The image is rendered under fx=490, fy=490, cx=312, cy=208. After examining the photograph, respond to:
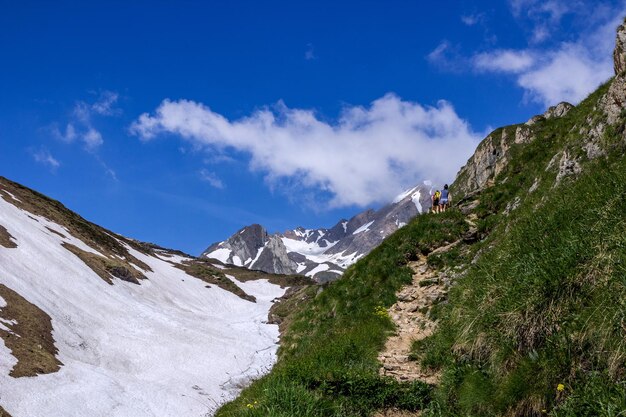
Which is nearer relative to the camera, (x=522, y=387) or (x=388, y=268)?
(x=522, y=387)

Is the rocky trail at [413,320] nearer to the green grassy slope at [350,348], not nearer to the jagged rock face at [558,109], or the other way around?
the green grassy slope at [350,348]

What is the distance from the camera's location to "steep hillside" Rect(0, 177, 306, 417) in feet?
116

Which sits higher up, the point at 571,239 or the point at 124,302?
the point at 571,239

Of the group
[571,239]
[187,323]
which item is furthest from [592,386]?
[187,323]

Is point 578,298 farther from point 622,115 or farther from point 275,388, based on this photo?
point 622,115

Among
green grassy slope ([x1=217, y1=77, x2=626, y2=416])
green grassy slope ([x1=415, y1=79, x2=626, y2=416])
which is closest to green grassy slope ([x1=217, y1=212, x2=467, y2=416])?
green grassy slope ([x1=217, y1=77, x2=626, y2=416])

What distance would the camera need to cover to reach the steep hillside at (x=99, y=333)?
3538 cm

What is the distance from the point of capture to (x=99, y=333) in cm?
5109

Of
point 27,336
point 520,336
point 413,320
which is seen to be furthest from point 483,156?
point 520,336

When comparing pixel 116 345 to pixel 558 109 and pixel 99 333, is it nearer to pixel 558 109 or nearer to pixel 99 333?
pixel 99 333

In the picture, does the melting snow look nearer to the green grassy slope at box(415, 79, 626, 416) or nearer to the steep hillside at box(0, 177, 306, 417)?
the steep hillside at box(0, 177, 306, 417)

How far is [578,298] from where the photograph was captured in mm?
8070

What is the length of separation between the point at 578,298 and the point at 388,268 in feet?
45.3

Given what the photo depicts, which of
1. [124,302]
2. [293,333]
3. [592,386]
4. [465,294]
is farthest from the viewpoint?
[124,302]
